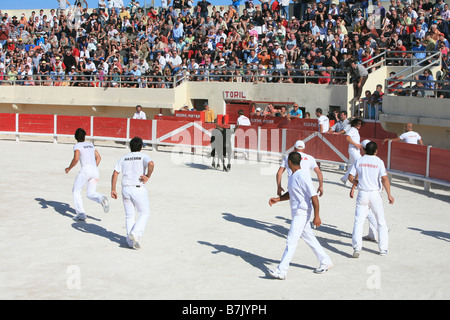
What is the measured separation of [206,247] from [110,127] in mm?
16250

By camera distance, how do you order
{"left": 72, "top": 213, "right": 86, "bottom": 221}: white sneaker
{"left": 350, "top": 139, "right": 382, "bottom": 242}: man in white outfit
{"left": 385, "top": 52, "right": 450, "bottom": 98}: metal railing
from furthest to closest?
{"left": 385, "top": 52, "right": 450, "bottom": 98}: metal railing < {"left": 72, "top": 213, "right": 86, "bottom": 221}: white sneaker < {"left": 350, "top": 139, "right": 382, "bottom": 242}: man in white outfit

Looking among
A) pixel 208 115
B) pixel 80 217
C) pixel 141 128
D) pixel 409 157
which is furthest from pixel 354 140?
pixel 141 128

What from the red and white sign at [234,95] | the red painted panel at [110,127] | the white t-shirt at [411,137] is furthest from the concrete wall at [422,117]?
the red painted panel at [110,127]

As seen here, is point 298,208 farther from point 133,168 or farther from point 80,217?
point 80,217

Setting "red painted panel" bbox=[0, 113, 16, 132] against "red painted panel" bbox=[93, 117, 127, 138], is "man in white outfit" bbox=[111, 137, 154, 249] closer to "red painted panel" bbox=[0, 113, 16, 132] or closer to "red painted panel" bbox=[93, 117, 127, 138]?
"red painted panel" bbox=[93, 117, 127, 138]

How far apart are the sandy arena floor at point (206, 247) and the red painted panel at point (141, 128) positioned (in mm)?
7915

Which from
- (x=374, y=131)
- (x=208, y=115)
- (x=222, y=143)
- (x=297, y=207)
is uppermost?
(x=208, y=115)

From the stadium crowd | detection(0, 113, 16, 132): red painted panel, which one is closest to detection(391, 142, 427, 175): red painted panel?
the stadium crowd

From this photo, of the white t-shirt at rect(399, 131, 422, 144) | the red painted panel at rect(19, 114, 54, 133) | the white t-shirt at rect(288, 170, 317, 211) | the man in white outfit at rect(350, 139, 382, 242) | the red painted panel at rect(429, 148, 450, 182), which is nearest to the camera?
the white t-shirt at rect(288, 170, 317, 211)

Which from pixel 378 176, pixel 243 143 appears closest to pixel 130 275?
pixel 378 176

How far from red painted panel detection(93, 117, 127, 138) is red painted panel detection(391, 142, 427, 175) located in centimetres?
1176

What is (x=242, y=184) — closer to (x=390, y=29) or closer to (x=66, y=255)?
(x=66, y=255)

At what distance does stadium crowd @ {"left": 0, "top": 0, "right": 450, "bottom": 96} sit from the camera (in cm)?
2438

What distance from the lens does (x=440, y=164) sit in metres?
16.2
